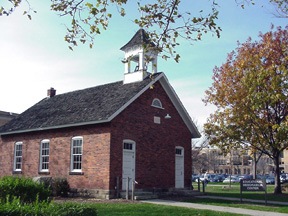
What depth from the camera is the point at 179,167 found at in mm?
24828

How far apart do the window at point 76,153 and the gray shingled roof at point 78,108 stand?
44.2 inches

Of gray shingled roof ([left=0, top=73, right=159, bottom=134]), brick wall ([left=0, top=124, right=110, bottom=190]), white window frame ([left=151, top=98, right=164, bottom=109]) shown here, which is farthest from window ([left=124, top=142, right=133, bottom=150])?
white window frame ([left=151, top=98, right=164, bottom=109])

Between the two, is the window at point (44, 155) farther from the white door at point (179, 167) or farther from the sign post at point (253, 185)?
the sign post at point (253, 185)

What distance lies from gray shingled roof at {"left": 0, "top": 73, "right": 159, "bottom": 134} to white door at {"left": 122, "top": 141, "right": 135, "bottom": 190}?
2.32 m

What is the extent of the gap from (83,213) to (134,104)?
15.0 m

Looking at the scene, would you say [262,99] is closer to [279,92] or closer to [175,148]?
[279,92]

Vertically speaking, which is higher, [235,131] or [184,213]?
[235,131]

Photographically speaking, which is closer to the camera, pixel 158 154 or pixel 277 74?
pixel 158 154

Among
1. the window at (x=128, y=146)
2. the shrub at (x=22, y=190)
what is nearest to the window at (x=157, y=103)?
the window at (x=128, y=146)

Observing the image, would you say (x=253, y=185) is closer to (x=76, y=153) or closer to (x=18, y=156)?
(x=76, y=153)

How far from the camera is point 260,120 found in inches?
1029

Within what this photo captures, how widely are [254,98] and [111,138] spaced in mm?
9915

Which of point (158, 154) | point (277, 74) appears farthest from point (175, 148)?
point (277, 74)

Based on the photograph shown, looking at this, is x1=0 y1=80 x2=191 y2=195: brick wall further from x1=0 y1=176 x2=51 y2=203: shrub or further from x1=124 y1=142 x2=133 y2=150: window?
x1=0 y1=176 x2=51 y2=203: shrub
